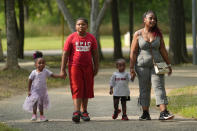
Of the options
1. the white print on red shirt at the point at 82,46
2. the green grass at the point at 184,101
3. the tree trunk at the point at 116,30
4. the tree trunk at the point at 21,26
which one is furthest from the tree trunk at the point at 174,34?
the white print on red shirt at the point at 82,46

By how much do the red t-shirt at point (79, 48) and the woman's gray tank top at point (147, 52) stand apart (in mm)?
805

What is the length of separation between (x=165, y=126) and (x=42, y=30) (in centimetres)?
6638

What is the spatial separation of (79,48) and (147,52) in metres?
1.10

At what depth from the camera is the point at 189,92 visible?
1456 cm

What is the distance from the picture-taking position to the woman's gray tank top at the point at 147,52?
10234 mm

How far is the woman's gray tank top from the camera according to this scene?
10.2 metres

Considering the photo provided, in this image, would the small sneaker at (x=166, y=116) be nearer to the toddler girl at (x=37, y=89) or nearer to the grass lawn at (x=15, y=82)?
the toddler girl at (x=37, y=89)

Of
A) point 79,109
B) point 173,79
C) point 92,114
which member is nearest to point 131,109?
point 92,114

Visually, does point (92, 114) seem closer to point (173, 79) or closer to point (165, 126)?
point (165, 126)

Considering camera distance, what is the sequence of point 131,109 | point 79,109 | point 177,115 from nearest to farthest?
point 79,109, point 177,115, point 131,109

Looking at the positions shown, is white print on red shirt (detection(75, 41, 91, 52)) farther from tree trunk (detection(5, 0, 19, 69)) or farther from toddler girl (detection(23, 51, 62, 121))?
tree trunk (detection(5, 0, 19, 69))

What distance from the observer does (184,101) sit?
42.1 ft

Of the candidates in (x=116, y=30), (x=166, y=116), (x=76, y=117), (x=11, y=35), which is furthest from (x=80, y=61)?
(x=116, y=30)

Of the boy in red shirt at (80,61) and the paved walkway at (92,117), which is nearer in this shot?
the paved walkway at (92,117)
